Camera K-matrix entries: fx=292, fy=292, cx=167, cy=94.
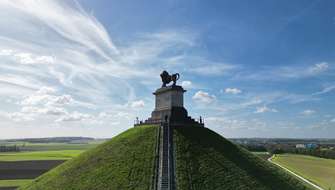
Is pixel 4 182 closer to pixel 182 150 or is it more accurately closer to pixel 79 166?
pixel 79 166

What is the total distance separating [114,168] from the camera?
3531cm

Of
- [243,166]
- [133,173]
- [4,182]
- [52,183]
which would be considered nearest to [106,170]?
[133,173]

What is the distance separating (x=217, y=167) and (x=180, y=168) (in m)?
4.61

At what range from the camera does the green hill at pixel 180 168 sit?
1277 inches

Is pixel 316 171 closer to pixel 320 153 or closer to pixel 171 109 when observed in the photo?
pixel 171 109

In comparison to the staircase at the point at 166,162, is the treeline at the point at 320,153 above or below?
below

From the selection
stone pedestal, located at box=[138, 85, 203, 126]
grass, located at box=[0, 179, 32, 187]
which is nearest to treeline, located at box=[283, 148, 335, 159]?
stone pedestal, located at box=[138, 85, 203, 126]

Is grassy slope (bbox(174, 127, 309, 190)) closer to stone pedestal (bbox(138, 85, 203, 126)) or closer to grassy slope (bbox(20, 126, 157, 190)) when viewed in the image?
stone pedestal (bbox(138, 85, 203, 126))

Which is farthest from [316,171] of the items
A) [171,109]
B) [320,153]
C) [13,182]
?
[13,182]

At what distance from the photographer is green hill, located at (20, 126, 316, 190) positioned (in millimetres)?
32444

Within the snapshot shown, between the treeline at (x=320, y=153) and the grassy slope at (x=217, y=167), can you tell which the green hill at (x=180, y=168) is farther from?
the treeline at (x=320, y=153)

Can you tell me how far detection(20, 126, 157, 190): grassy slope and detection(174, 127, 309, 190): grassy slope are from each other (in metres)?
3.95

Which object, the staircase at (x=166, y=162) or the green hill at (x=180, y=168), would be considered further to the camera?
Answer: the green hill at (x=180, y=168)

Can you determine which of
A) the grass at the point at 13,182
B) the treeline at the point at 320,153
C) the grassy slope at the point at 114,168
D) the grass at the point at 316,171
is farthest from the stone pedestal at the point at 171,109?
the treeline at the point at 320,153
